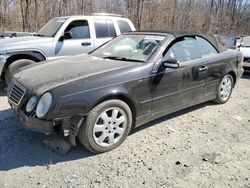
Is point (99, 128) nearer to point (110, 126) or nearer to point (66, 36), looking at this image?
point (110, 126)

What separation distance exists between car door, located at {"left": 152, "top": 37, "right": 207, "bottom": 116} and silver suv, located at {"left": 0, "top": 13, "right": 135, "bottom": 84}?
3071 millimetres

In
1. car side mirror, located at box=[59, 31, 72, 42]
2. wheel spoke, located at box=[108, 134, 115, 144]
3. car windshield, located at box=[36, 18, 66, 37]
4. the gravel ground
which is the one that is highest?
car windshield, located at box=[36, 18, 66, 37]

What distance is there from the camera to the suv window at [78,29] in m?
6.89

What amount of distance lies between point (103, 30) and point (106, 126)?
437 centimetres

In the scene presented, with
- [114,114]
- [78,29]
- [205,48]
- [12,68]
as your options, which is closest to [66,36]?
[78,29]

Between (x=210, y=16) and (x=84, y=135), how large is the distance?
2688 cm

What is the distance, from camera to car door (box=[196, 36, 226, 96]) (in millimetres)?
5008

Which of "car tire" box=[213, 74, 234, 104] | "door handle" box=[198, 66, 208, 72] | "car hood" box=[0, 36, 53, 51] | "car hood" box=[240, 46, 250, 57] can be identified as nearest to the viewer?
"door handle" box=[198, 66, 208, 72]

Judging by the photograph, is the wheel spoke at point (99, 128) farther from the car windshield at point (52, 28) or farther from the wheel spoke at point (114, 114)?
the car windshield at point (52, 28)

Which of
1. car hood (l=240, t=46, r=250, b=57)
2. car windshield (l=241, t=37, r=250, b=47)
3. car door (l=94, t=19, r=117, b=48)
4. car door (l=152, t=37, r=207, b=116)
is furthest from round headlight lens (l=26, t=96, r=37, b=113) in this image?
car windshield (l=241, t=37, r=250, b=47)

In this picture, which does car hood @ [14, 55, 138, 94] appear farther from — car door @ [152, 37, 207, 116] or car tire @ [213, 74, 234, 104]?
car tire @ [213, 74, 234, 104]

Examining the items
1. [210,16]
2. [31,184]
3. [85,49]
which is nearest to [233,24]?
[210,16]

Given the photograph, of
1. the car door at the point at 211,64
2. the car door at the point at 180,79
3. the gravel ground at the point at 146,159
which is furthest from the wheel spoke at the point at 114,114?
the car door at the point at 211,64

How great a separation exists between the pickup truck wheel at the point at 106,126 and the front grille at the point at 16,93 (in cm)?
87
